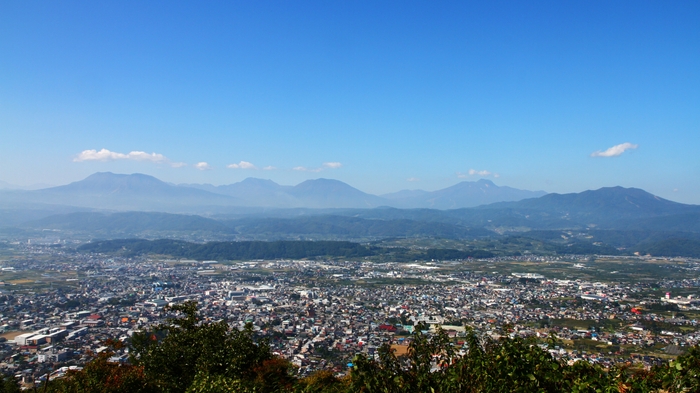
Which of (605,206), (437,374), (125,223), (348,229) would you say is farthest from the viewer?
(605,206)

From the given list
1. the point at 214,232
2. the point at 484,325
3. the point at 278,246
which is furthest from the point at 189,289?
the point at 214,232

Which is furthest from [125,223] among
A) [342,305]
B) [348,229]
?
[342,305]

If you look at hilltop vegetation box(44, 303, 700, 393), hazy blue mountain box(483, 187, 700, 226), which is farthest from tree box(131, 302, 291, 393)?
hazy blue mountain box(483, 187, 700, 226)

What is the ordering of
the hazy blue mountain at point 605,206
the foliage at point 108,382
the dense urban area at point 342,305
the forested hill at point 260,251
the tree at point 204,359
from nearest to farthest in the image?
the foliage at point 108,382, the tree at point 204,359, the dense urban area at point 342,305, the forested hill at point 260,251, the hazy blue mountain at point 605,206

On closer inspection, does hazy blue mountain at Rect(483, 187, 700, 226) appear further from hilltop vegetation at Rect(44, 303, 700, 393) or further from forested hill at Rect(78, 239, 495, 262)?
hilltop vegetation at Rect(44, 303, 700, 393)

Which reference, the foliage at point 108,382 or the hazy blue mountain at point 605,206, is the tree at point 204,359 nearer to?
the foliage at point 108,382

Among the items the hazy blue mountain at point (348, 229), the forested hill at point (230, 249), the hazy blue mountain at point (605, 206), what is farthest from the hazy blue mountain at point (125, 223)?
the hazy blue mountain at point (605, 206)

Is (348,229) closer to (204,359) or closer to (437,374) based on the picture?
(204,359)

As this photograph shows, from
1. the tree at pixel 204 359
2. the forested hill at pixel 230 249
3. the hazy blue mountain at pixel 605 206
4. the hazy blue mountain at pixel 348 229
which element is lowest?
the forested hill at pixel 230 249

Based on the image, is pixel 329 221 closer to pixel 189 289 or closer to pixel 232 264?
pixel 232 264
